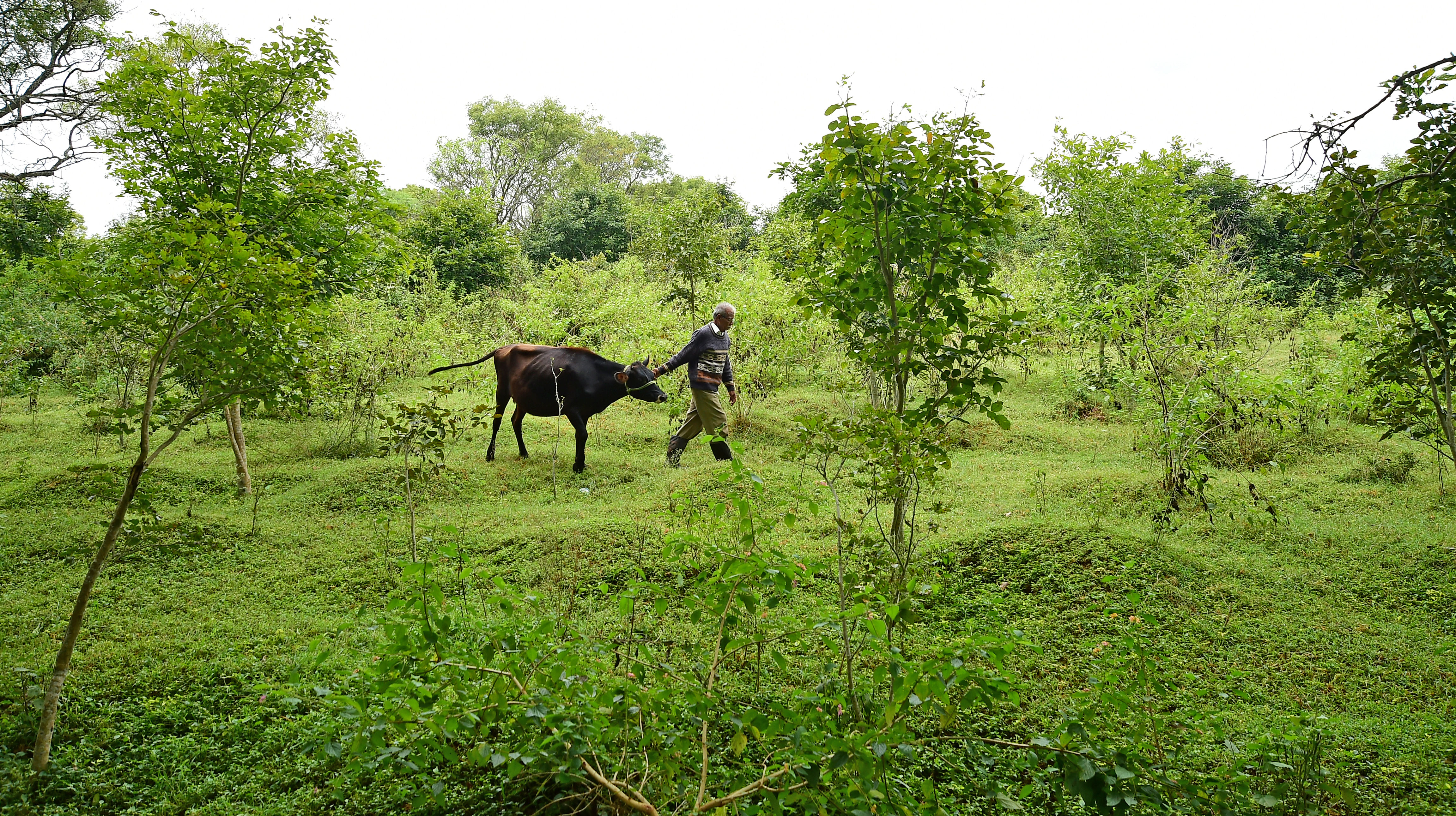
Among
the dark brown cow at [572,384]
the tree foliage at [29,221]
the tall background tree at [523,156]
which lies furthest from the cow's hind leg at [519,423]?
the tall background tree at [523,156]

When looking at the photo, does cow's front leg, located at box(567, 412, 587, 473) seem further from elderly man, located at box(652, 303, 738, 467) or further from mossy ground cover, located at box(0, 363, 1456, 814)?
elderly man, located at box(652, 303, 738, 467)

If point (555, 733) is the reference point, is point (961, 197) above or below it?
above

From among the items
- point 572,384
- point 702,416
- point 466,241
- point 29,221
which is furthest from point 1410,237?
point 29,221

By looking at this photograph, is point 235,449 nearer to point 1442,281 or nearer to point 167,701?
point 167,701

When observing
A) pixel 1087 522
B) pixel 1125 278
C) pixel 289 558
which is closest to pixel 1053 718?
pixel 1087 522

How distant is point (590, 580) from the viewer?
5.20 m

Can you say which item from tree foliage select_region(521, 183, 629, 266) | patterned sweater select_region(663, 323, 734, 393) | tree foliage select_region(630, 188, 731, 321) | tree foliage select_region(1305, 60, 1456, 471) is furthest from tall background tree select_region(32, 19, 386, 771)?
tree foliage select_region(521, 183, 629, 266)

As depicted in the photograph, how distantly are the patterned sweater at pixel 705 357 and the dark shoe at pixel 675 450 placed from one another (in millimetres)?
790

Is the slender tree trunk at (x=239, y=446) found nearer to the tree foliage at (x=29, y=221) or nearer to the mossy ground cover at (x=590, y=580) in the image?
the mossy ground cover at (x=590, y=580)

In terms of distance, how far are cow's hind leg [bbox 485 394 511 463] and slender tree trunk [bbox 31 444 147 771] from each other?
16.4 ft

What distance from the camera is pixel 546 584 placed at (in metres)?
5.09

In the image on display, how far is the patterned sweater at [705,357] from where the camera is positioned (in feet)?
26.3

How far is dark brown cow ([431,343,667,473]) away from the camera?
8.20 meters

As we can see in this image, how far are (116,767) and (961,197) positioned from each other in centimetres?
453
